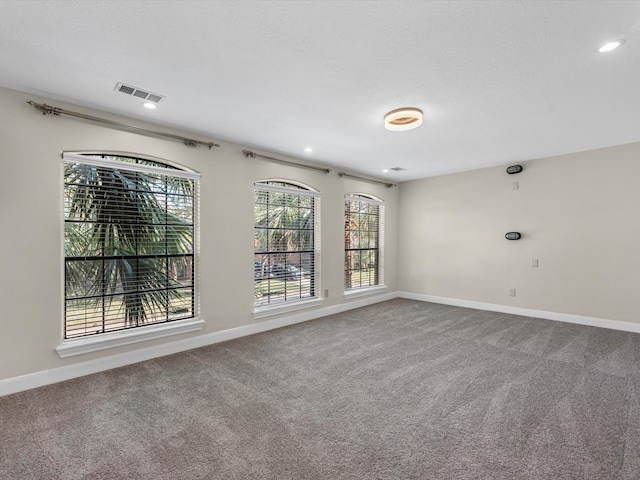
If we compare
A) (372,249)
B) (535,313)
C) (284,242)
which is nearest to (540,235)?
(535,313)

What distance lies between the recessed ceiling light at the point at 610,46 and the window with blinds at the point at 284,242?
11.9 ft

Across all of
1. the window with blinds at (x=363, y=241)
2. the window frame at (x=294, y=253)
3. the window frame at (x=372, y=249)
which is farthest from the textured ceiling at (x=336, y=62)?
the window with blinds at (x=363, y=241)

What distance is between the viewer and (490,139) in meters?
3.98

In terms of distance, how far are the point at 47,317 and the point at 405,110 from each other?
156 inches

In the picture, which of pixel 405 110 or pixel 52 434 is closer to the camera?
pixel 52 434

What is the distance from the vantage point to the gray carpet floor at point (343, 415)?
175cm

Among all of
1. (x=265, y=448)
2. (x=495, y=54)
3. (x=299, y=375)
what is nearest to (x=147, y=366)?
(x=299, y=375)

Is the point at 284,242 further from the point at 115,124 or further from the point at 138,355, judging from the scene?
the point at 115,124

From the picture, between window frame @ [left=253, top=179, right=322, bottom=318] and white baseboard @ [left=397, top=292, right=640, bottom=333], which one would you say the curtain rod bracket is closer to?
window frame @ [left=253, top=179, right=322, bottom=318]

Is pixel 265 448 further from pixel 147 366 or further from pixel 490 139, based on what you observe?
pixel 490 139

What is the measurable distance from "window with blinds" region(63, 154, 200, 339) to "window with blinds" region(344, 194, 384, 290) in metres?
3.02

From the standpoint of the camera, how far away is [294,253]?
488cm

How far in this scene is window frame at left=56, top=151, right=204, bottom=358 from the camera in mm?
2885

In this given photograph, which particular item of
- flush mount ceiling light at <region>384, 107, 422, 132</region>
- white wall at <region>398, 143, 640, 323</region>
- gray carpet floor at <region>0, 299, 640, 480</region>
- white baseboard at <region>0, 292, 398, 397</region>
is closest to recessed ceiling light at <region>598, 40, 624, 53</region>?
flush mount ceiling light at <region>384, 107, 422, 132</region>
